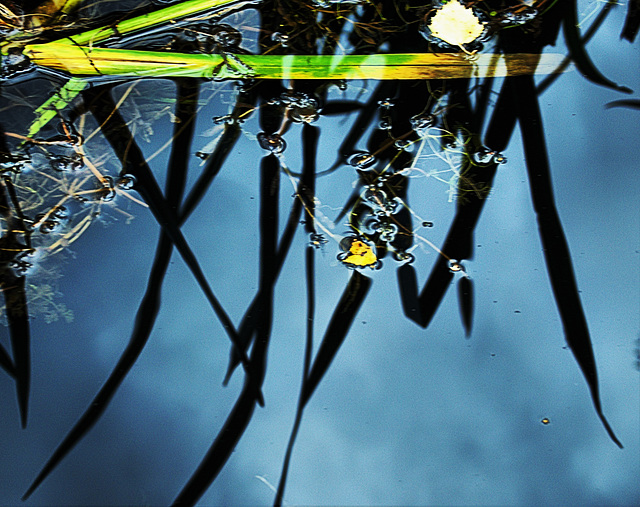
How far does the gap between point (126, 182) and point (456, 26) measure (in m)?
0.83

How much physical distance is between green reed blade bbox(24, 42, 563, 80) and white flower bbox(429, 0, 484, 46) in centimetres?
6

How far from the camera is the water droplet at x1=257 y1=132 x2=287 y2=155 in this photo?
1.14 metres

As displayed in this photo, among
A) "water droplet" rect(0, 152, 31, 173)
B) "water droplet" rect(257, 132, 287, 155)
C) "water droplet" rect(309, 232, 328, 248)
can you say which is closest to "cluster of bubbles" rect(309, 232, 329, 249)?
"water droplet" rect(309, 232, 328, 248)

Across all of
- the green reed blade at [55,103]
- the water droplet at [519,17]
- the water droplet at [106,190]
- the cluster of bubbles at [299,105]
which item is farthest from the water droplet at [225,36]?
the water droplet at [519,17]

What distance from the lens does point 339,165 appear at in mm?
1129

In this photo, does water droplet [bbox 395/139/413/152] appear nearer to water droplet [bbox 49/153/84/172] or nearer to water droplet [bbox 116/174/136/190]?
water droplet [bbox 116/174/136/190]

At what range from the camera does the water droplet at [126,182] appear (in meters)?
1.11

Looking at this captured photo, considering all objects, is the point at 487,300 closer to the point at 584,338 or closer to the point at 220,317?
the point at 584,338

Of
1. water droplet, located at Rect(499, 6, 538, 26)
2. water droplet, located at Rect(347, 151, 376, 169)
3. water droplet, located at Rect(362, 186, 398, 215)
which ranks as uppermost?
water droplet, located at Rect(499, 6, 538, 26)

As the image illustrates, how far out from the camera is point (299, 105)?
1.19 m

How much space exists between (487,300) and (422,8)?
29.8 inches

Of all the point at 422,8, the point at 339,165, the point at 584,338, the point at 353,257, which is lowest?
the point at 584,338

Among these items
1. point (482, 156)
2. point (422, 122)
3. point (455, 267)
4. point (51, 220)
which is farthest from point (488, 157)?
point (51, 220)

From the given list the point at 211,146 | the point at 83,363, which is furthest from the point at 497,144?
the point at 83,363
